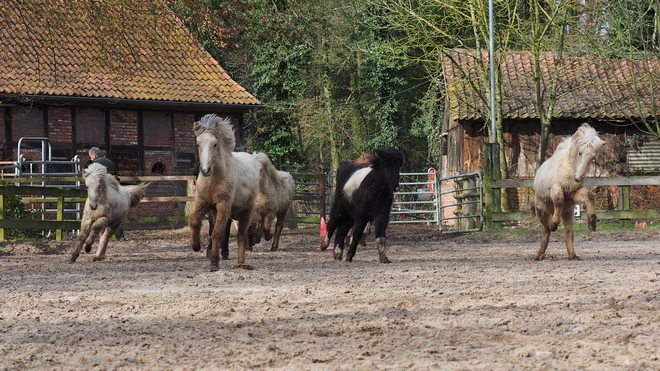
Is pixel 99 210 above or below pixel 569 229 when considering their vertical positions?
above

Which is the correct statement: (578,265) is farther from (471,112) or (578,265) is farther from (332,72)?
(332,72)

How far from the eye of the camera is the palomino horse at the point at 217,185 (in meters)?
11.0

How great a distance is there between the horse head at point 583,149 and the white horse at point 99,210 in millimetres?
6982

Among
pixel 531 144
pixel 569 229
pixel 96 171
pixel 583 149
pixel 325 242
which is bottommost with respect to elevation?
pixel 325 242

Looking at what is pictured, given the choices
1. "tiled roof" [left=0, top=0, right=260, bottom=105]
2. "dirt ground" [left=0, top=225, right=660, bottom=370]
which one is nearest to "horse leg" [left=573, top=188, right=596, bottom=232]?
"dirt ground" [left=0, top=225, right=660, bottom=370]

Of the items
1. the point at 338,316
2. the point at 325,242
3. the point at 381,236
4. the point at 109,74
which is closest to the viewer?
the point at 338,316

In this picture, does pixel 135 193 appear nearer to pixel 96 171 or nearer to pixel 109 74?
pixel 96 171

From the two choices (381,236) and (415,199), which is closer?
(381,236)

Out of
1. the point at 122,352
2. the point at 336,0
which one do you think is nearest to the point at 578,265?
the point at 122,352

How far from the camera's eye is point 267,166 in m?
15.2

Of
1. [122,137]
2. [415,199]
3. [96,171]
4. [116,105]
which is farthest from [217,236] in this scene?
[415,199]

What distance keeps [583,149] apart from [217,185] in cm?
490

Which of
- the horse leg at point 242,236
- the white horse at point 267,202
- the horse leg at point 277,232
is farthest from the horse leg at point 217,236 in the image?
the horse leg at point 277,232

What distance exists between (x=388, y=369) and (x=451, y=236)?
1600cm
